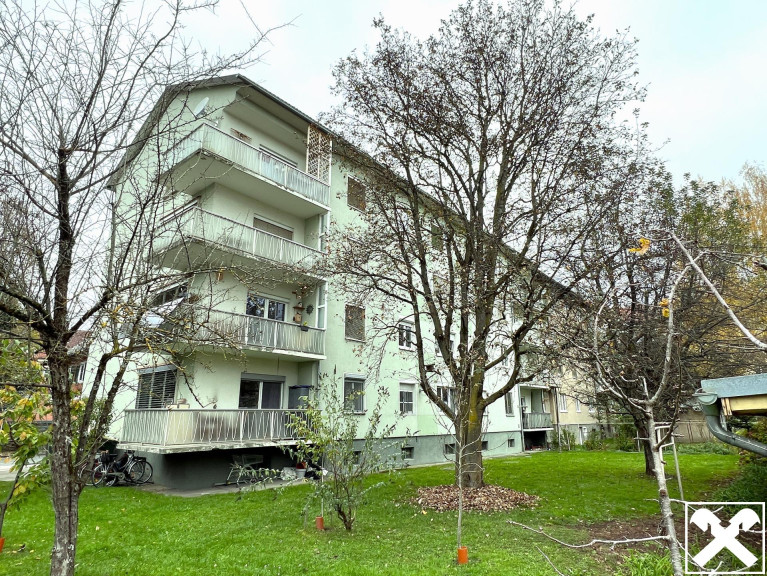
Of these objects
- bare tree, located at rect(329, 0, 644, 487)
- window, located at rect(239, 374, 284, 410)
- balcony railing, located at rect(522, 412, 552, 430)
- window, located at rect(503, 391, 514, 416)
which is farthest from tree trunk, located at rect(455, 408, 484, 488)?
balcony railing, located at rect(522, 412, 552, 430)

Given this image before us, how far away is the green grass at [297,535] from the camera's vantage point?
6.30m

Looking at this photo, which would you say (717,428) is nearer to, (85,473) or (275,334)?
(85,473)

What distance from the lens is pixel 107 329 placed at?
14.7 ft

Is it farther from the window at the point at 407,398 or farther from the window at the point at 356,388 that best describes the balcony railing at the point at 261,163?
the window at the point at 407,398

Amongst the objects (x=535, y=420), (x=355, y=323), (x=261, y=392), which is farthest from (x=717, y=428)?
(x=535, y=420)

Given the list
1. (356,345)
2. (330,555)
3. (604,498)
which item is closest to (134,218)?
(330,555)

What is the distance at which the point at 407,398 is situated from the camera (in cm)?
2091

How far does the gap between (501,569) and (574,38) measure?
12.0 metres

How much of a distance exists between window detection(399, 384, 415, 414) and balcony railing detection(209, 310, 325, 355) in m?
5.71

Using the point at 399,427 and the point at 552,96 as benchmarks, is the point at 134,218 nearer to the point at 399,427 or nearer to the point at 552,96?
the point at 552,96

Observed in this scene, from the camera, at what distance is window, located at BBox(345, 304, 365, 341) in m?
18.9

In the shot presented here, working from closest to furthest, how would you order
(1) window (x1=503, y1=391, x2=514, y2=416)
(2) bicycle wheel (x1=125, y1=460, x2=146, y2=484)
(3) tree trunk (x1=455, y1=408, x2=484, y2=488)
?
(3) tree trunk (x1=455, y1=408, x2=484, y2=488) < (2) bicycle wheel (x1=125, y1=460, x2=146, y2=484) < (1) window (x1=503, y1=391, x2=514, y2=416)

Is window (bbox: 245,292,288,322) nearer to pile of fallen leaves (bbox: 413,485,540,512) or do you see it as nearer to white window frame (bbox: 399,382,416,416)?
white window frame (bbox: 399,382,416,416)

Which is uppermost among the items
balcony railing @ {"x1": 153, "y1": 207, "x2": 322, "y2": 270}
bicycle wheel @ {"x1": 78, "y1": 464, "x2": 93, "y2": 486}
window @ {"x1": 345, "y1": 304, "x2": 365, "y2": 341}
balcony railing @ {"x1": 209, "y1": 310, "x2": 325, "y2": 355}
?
balcony railing @ {"x1": 153, "y1": 207, "x2": 322, "y2": 270}
